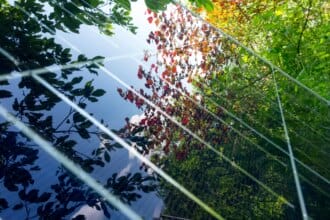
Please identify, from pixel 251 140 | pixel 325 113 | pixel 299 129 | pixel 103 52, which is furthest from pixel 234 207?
pixel 103 52

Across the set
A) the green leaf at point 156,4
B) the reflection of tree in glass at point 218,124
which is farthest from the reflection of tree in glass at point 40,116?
the reflection of tree in glass at point 218,124

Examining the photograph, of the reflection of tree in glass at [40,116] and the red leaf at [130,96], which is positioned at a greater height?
the reflection of tree in glass at [40,116]

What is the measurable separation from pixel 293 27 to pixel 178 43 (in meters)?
2.56

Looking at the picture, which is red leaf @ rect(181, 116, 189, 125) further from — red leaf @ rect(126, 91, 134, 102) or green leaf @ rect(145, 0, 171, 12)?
green leaf @ rect(145, 0, 171, 12)

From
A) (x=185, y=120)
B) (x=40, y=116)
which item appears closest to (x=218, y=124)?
(x=185, y=120)

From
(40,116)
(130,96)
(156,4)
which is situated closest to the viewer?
(156,4)

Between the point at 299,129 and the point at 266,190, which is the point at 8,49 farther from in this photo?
the point at 266,190

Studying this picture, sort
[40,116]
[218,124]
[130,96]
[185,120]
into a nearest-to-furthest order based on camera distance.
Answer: [40,116] < [185,120] < [130,96] < [218,124]

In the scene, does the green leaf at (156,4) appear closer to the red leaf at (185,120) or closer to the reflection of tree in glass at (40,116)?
the reflection of tree in glass at (40,116)

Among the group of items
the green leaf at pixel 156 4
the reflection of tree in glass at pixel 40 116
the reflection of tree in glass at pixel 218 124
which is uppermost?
the green leaf at pixel 156 4

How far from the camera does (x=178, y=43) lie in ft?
24.4

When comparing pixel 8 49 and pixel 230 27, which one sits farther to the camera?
pixel 230 27

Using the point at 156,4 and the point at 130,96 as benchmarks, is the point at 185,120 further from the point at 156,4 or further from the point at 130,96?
the point at 156,4

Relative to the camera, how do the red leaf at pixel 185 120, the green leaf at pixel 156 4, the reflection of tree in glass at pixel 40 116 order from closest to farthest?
the green leaf at pixel 156 4
the reflection of tree in glass at pixel 40 116
the red leaf at pixel 185 120
